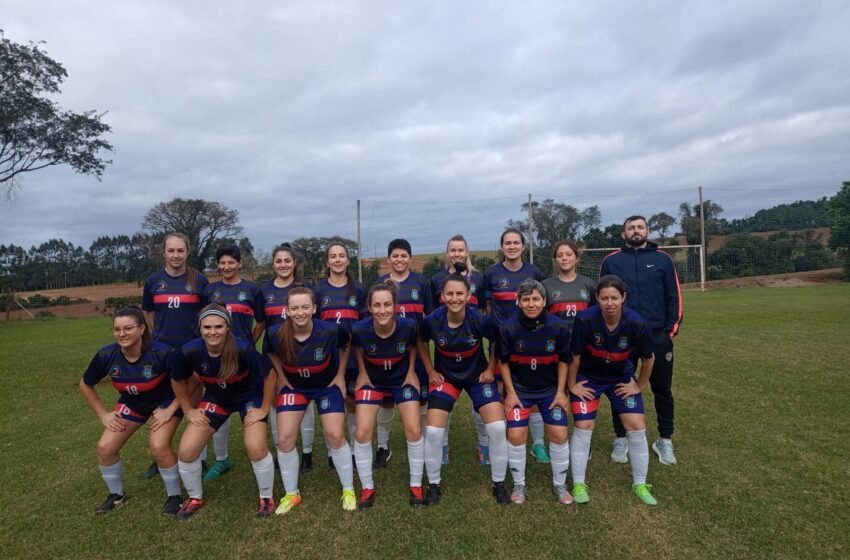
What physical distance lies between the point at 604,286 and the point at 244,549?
2.90 metres

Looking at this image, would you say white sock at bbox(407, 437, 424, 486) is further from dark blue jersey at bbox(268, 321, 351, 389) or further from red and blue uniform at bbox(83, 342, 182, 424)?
red and blue uniform at bbox(83, 342, 182, 424)

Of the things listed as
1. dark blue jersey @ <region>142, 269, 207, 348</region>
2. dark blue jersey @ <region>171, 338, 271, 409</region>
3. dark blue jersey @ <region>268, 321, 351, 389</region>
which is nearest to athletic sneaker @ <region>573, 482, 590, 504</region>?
dark blue jersey @ <region>268, 321, 351, 389</region>

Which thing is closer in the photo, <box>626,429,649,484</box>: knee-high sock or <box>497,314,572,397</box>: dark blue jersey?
<box>626,429,649,484</box>: knee-high sock

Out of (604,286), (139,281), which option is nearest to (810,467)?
(604,286)

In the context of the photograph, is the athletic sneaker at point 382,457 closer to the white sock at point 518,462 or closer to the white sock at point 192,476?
the white sock at point 518,462

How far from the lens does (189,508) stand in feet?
11.0

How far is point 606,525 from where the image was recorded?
3025mm

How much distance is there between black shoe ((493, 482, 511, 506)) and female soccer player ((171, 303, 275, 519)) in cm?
156

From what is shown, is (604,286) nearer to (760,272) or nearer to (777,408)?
(777,408)

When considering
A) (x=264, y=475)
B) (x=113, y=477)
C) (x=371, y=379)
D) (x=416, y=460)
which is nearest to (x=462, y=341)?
(x=371, y=379)

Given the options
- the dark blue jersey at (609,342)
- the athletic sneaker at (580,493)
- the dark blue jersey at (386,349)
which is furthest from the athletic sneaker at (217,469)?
the dark blue jersey at (609,342)

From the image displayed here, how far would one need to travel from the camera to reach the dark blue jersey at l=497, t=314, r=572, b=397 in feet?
11.7

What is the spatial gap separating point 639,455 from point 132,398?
3.69 meters

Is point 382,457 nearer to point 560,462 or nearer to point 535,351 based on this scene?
point 560,462
